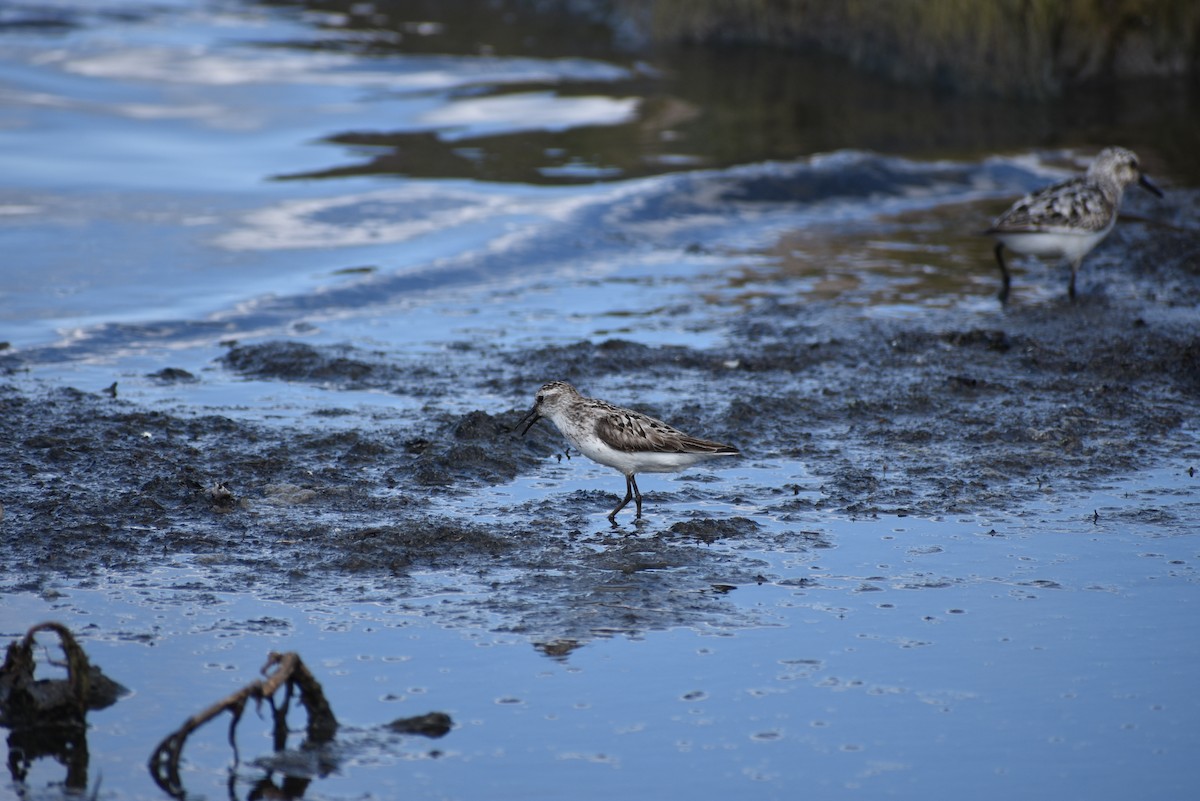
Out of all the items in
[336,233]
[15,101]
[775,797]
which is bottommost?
[775,797]

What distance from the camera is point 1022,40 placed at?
19859 mm

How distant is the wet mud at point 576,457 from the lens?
6.56 meters

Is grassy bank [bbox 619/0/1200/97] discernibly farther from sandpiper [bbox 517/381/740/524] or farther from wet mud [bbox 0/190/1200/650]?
sandpiper [bbox 517/381/740/524]

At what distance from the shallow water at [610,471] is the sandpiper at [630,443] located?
32 cm

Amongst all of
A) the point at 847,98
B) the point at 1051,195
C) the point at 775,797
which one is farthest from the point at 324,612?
the point at 847,98

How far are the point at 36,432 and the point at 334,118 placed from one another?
38.4 ft

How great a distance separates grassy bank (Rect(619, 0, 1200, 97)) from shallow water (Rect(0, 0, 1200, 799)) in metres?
1.29

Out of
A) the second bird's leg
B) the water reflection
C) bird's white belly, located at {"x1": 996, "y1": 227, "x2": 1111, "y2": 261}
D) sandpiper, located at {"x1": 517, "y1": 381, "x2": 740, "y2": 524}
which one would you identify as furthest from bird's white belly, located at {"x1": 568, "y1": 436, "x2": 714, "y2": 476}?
the water reflection

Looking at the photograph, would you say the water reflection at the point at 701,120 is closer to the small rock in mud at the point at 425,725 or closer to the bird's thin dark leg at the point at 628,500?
the bird's thin dark leg at the point at 628,500

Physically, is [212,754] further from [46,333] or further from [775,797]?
[46,333]

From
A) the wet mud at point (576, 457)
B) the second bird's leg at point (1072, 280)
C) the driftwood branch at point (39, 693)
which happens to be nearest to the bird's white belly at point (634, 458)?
the wet mud at point (576, 457)

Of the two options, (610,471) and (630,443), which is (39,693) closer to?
(630,443)

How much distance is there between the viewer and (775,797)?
4.73 m

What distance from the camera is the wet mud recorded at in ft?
21.5
